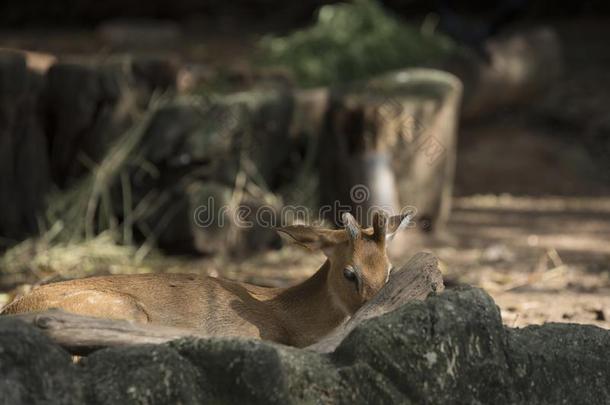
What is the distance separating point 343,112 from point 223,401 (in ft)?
16.9

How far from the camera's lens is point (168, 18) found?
45.0 ft

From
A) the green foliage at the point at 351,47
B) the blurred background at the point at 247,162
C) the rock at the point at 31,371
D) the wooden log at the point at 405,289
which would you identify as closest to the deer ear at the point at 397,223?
the wooden log at the point at 405,289

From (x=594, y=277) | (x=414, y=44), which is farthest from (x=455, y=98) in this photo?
(x=594, y=277)

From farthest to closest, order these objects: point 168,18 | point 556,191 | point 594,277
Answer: point 168,18 < point 556,191 < point 594,277

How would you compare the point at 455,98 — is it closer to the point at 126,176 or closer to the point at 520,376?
the point at 126,176

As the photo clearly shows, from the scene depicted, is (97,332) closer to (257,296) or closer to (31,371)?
(31,371)

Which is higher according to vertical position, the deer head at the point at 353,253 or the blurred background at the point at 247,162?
the deer head at the point at 353,253

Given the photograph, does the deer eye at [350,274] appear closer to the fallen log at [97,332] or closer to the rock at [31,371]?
the fallen log at [97,332]

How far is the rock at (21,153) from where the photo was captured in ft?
25.0

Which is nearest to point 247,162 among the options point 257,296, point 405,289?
point 257,296

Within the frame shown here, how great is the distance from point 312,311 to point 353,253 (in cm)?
40

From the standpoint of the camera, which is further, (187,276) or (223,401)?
(187,276)

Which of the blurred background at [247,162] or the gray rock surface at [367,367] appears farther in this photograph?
the blurred background at [247,162]

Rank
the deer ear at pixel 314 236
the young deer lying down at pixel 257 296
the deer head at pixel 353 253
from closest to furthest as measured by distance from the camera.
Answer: the young deer lying down at pixel 257 296, the deer head at pixel 353 253, the deer ear at pixel 314 236
